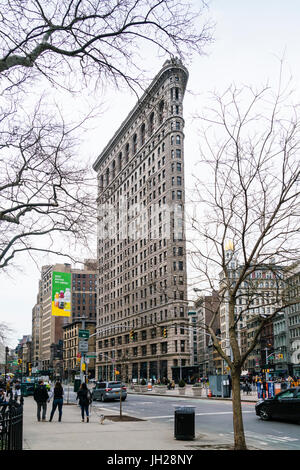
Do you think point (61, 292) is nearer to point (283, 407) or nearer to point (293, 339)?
point (283, 407)

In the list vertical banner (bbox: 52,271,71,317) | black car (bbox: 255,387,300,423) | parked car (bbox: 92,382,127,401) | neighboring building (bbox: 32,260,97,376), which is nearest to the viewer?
black car (bbox: 255,387,300,423)

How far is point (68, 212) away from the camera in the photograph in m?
13.1

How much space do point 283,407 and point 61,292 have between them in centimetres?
1791

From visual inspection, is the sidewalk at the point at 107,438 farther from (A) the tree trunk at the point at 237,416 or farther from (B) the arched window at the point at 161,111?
(B) the arched window at the point at 161,111

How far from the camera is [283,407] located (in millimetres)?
20141

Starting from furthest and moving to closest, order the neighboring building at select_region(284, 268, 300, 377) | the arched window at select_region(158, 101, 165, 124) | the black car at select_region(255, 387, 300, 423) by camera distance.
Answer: the neighboring building at select_region(284, 268, 300, 377) < the black car at select_region(255, 387, 300, 423) < the arched window at select_region(158, 101, 165, 124)

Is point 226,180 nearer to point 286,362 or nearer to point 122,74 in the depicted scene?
point 122,74

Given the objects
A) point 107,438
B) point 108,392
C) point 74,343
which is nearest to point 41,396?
point 107,438

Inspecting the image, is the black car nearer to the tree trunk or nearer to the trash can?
the trash can

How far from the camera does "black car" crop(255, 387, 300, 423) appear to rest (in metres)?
19.7

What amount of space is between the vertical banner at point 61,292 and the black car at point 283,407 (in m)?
15.4

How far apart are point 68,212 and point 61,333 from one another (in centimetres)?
17527

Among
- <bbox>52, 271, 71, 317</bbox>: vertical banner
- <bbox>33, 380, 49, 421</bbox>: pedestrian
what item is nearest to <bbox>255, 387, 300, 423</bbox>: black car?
<bbox>33, 380, 49, 421</bbox>: pedestrian

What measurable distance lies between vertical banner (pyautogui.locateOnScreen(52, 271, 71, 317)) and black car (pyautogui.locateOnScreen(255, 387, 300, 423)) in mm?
15407
